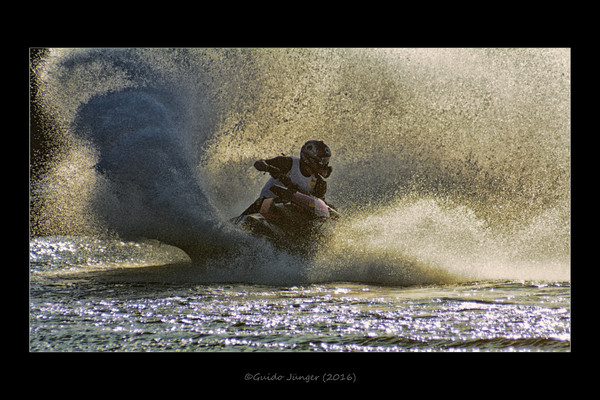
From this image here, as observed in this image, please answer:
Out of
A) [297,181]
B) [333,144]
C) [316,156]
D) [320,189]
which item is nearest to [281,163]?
[297,181]

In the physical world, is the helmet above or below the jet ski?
above

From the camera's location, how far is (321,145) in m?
6.06

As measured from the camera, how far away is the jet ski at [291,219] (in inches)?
231

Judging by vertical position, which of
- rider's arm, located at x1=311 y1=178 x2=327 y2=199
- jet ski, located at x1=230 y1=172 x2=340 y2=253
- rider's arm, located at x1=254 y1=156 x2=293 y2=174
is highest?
rider's arm, located at x1=254 y1=156 x2=293 y2=174

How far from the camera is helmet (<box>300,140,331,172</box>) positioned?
602 centimetres

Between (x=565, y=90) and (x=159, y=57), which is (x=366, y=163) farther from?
(x=159, y=57)

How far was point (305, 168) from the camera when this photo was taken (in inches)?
238

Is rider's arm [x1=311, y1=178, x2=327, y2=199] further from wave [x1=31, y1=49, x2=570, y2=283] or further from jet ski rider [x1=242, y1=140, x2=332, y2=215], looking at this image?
wave [x1=31, y1=49, x2=570, y2=283]

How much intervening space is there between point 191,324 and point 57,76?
4301mm

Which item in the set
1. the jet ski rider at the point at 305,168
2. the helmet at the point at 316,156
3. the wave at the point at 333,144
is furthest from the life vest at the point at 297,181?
the wave at the point at 333,144

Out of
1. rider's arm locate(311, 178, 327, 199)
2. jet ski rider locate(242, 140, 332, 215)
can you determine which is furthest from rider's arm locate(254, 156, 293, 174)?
rider's arm locate(311, 178, 327, 199)

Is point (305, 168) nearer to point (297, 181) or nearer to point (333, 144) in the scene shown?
point (297, 181)

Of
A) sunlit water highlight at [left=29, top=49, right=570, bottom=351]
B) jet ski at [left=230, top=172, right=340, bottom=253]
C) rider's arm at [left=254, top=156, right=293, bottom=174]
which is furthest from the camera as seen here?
rider's arm at [left=254, top=156, right=293, bottom=174]

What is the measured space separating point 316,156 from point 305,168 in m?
0.21
